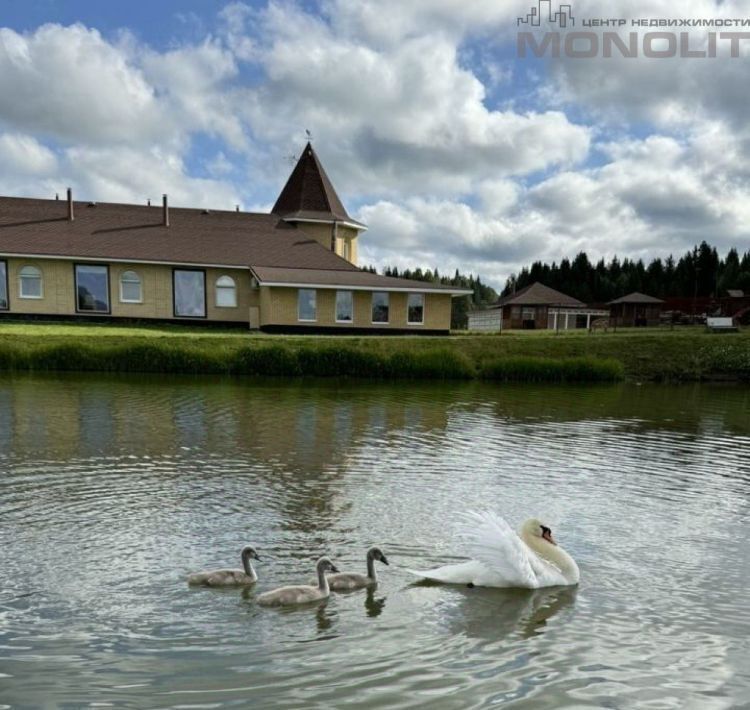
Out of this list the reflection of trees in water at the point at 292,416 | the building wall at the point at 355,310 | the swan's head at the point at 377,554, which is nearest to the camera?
the swan's head at the point at 377,554

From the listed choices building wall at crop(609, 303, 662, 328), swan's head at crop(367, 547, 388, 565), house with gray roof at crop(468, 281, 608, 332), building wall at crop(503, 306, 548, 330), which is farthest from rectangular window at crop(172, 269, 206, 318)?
building wall at crop(609, 303, 662, 328)

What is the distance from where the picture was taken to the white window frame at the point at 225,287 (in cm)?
3841

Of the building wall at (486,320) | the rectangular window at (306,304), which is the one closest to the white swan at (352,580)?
the rectangular window at (306,304)

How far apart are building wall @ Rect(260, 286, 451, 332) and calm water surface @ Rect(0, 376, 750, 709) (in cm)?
2054

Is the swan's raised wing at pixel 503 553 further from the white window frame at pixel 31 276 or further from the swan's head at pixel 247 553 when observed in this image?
the white window frame at pixel 31 276

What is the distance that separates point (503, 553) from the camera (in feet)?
21.3

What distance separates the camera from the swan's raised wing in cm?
645

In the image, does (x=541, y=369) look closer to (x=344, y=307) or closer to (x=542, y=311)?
(x=344, y=307)

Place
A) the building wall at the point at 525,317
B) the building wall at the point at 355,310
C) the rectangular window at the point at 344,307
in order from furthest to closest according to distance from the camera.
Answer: the building wall at the point at 525,317
the rectangular window at the point at 344,307
the building wall at the point at 355,310

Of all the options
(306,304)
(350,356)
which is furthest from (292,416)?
(306,304)

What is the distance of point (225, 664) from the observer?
490cm

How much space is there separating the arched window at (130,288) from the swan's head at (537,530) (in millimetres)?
34309

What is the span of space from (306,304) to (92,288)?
40.0 feet

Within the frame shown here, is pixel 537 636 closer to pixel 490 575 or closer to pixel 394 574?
pixel 490 575
